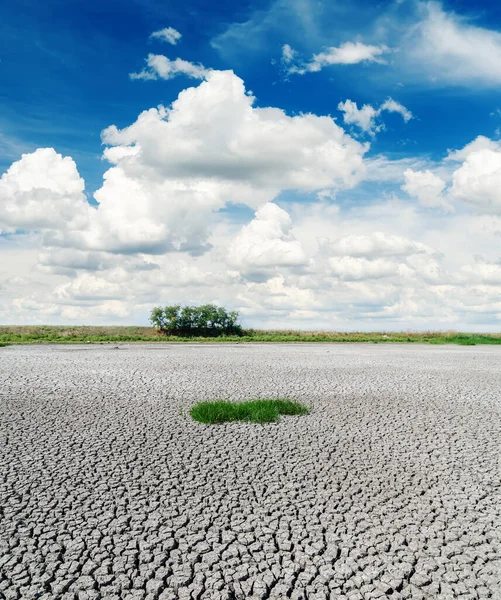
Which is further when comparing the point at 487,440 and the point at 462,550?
the point at 487,440

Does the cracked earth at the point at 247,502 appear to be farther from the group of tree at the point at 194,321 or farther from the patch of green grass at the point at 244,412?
the group of tree at the point at 194,321

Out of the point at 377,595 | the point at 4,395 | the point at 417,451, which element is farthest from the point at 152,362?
the point at 377,595

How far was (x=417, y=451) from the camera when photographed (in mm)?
6770

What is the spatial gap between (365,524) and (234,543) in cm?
125

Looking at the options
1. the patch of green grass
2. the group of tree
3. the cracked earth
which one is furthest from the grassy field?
the cracked earth

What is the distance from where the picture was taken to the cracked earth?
3.68 m

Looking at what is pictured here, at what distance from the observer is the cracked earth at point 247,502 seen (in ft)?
12.1

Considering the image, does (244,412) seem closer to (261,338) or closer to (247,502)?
(247,502)

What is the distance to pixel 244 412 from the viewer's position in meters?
8.38

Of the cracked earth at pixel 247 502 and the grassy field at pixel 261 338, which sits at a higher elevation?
the grassy field at pixel 261 338

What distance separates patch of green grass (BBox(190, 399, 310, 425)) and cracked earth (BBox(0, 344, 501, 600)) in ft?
0.85

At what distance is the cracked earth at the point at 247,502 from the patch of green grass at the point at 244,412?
258 millimetres

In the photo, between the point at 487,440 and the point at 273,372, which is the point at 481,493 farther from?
the point at 273,372

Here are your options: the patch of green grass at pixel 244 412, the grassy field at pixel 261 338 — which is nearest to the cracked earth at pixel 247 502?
the patch of green grass at pixel 244 412
